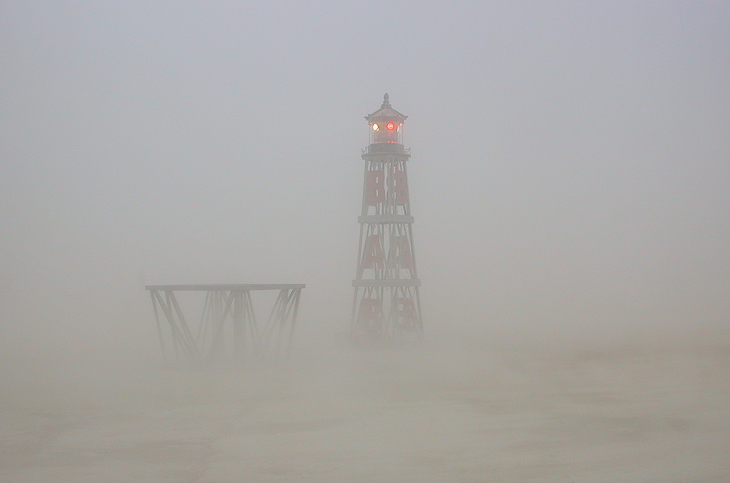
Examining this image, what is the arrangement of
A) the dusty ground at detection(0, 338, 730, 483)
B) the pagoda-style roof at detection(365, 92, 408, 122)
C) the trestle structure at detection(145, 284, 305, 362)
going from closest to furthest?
the dusty ground at detection(0, 338, 730, 483), the trestle structure at detection(145, 284, 305, 362), the pagoda-style roof at detection(365, 92, 408, 122)

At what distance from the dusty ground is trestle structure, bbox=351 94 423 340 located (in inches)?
207

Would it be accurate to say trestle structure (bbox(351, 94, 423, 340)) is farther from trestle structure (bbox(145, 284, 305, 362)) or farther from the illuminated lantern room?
trestle structure (bbox(145, 284, 305, 362))

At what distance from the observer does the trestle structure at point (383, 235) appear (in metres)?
38.8

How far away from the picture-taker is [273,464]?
62.0 ft

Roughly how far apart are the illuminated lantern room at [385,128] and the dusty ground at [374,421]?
376 inches

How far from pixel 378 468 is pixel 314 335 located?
25091mm

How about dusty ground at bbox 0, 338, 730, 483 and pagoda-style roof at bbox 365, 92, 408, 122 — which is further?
pagoda-style roof at bbox 365, 92, 408, 122

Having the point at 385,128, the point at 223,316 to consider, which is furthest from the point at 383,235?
the point at 223,316

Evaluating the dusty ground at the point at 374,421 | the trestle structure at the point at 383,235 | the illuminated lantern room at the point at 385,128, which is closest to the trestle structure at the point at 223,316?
the dusty ground at the point at 374,421

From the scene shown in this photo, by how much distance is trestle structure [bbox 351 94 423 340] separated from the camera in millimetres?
38844

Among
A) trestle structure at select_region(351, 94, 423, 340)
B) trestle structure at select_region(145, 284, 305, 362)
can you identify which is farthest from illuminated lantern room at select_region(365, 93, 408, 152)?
trestle structure at select_region(145, 284, 305, 362)

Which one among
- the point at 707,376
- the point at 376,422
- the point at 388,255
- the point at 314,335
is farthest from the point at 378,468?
the point at 314,335

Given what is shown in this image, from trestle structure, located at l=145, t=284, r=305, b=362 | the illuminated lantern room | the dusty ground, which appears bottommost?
the dusty ground

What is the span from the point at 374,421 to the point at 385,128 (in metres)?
18.4
